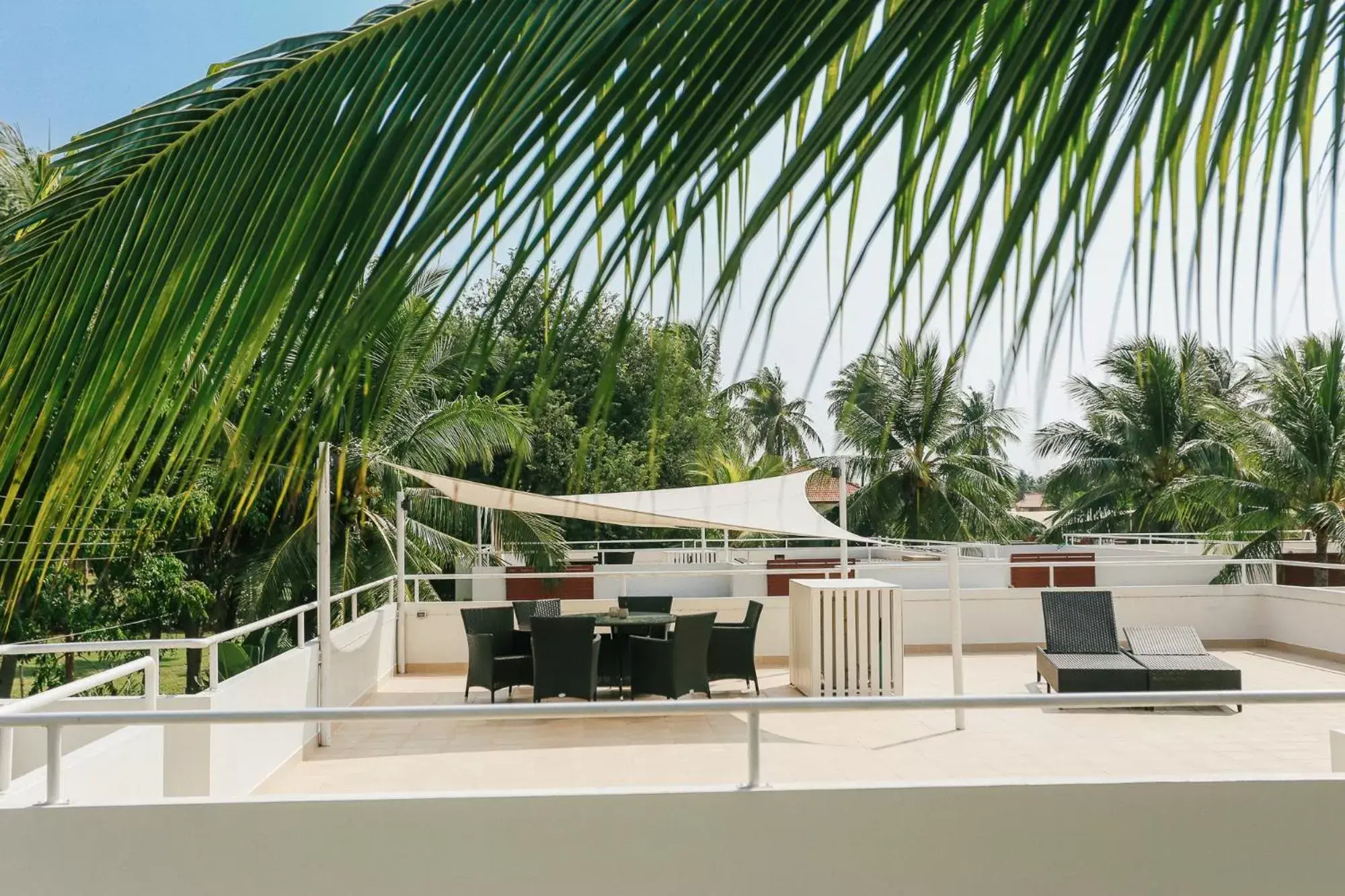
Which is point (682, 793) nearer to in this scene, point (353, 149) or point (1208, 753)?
point (353, 149)

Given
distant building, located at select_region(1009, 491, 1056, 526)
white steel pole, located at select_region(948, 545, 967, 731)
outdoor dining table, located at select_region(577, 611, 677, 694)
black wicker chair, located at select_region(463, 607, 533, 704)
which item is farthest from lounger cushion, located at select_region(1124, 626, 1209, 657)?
distant building, located at select_region(1009, 491, 1056, 526)

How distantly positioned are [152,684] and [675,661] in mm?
4561

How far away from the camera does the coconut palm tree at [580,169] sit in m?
0.40

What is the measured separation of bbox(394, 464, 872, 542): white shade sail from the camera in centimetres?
945

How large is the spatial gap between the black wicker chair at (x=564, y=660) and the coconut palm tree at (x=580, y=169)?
835cm

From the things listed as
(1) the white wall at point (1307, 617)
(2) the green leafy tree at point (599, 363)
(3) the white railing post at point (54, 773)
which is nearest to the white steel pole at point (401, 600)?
(3) the white railing post at point (54, 773)

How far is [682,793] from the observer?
3961 millimetres

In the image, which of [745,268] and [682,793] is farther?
[682,793]

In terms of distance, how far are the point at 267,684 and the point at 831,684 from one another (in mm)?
4670

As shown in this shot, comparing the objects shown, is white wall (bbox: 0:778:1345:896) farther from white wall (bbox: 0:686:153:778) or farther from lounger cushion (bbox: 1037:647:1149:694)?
lounger cushion (bbox: 1037:647:1149:694)

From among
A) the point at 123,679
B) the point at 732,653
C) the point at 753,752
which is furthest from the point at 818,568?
the point at 753,752

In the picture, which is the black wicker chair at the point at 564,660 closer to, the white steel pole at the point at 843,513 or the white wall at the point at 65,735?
the white steel pole at the point at 843,513

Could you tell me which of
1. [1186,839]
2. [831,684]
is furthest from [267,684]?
[1186,839]

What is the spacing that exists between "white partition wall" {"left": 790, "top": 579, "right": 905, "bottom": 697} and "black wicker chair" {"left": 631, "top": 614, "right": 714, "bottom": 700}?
3.18 ft
